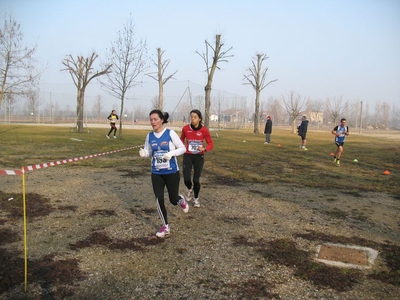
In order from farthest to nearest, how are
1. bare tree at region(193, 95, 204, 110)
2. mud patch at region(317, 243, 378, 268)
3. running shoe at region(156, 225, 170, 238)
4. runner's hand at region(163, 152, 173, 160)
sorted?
bare tree at region(193, 95, 204, 110)
running shoe at region(156, 225, 170, 238)
runner's hand at region(163, 152, 173, 160)
mud patch at region(317, 243, 378, 268)

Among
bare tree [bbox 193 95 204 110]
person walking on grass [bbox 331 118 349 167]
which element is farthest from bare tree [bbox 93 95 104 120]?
person walking on grass [bbox 331 118 349 167]

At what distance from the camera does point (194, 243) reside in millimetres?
5238

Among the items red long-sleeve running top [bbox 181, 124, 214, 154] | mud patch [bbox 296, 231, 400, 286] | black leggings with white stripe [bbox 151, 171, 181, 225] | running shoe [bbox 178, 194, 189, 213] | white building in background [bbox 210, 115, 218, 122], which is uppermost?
white building in background [bbox 210, 115, 218, 122]

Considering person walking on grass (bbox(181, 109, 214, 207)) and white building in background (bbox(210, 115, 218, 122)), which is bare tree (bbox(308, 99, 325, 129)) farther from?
person walking on grass (bbox(181, 109, 214, 207))

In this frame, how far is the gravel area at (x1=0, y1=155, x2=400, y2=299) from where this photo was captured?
3879 mm

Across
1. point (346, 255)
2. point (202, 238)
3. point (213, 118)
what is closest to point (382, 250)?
point (346, 255)

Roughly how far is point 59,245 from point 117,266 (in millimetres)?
1097

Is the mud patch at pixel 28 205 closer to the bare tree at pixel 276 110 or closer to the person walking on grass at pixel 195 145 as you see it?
the person walking on grass at pixel 195 145

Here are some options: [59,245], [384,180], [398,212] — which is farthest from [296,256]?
[384,180]

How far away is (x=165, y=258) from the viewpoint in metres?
4.67

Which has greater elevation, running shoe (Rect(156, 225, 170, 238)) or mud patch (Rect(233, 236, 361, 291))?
running shoe (Rect(156, 225, 170, 238))

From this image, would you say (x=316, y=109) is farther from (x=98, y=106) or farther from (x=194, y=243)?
(x=194, y=243)

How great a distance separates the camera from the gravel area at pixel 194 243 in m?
3.88

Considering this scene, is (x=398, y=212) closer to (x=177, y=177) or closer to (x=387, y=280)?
(x=387, y=280)
